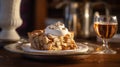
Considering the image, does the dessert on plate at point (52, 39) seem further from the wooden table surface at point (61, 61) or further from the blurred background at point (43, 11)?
the blurred background at point (43, 11)

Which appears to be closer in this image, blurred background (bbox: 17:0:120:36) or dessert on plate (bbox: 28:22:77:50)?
dessert on plate (bbox: 28:22:77:50)

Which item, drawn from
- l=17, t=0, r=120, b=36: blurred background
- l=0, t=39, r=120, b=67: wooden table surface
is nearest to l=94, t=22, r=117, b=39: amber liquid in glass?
l=0, t=39, r=120, b=67: wooden table surface

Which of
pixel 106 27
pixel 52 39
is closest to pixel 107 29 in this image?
pixel 106 27

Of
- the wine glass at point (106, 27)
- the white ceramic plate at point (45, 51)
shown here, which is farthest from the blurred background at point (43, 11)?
the white ceramic plate at point (45, 51)

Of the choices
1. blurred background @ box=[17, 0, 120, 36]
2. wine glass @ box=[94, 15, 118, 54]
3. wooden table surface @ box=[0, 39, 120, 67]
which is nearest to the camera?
wooden table surface @ box=[0, 39, 120, 67]

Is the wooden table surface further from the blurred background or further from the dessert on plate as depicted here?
the blurred background

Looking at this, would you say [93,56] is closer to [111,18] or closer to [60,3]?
[111,18]

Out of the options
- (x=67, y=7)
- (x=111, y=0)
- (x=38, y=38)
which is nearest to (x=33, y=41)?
(x=38, y=38)
